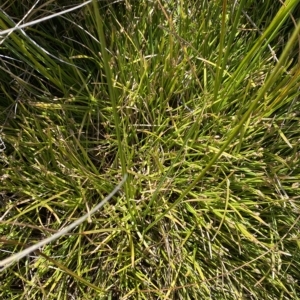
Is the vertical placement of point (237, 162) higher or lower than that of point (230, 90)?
lower

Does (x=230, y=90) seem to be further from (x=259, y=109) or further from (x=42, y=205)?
(x=42, y=205)

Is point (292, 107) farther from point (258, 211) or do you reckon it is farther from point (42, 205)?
point (42, 205)

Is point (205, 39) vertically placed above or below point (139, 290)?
above

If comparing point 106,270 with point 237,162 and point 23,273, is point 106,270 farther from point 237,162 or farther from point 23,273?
point 237,162

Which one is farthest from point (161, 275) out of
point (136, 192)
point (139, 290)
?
point (136, 192)

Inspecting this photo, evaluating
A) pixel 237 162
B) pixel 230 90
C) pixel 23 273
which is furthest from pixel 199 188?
pixel 23 273

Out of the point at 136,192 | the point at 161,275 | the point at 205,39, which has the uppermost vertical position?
the point at 205,39
